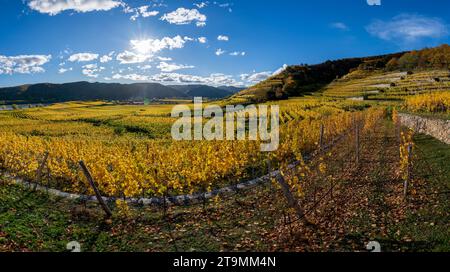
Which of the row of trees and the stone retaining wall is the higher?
the row of trees

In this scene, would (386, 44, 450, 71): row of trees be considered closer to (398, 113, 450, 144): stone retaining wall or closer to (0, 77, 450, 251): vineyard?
(398, 113, 450, 144): stone retaining wall

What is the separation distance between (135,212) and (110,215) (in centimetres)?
105

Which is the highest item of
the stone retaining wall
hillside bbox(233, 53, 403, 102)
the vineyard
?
hillside bbox(233, 53, 403, 102)

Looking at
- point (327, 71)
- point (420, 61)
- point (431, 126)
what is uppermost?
point (327, 71)

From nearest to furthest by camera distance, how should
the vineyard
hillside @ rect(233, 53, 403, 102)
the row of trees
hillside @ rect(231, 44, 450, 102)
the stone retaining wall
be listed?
the vineyard → the stone retaining wall → hillside @ rect(231, 44, 450, 102) → hillside @ rect(233, 53, 403, 102) → the row of trees

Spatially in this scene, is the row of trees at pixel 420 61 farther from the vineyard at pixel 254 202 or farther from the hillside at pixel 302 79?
the vineyard at pixel 254 202

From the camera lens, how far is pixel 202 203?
1414cm

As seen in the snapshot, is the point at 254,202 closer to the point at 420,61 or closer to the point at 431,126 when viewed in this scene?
the point at 431,126

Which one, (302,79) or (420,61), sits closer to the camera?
(420,61)

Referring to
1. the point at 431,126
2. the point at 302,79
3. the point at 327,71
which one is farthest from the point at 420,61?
the point at 431,126

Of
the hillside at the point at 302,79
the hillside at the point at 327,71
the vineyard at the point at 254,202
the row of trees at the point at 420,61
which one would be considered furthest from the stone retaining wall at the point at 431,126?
the row of trees at the point at 420,61

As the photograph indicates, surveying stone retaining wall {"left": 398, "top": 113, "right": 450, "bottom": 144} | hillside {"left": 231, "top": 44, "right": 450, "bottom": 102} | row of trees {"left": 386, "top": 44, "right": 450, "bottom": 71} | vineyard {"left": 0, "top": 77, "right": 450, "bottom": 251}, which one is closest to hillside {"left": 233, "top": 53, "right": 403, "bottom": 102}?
hillside {"left": 231, "top": 44, "right": 450, "bottom": 102}
